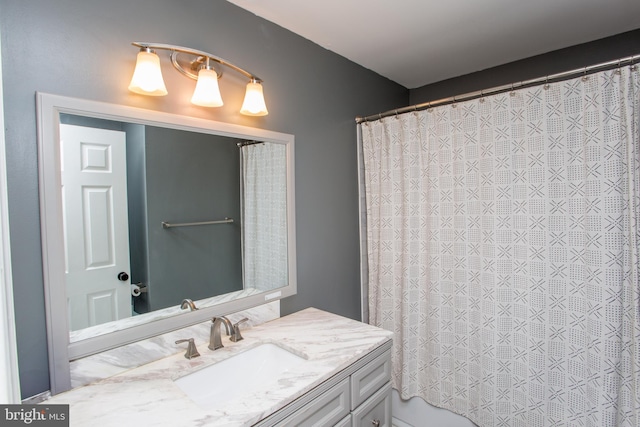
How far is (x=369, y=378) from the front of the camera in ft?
4.64

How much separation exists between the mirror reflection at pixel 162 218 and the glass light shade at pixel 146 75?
152 millimetres

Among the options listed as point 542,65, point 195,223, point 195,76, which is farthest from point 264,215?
point 542,65

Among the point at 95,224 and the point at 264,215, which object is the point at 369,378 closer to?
the point at 264,215

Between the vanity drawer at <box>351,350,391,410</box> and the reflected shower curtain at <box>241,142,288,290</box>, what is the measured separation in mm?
629

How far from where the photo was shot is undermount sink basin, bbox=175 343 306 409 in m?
1.18

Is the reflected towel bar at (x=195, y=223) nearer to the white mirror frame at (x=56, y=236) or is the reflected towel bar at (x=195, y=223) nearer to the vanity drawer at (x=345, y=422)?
the white mirror frame at (x=56, y=236)

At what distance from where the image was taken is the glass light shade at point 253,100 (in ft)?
4.87

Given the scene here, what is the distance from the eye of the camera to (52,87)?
1.02 metres

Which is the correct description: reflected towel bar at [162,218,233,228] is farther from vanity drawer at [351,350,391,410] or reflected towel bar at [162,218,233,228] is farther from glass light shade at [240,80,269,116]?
vanity drawer at [351,350,391,410]

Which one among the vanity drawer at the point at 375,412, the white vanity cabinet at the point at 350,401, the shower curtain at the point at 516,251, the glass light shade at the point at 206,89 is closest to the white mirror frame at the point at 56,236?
the glass light shade at the point at 206,89

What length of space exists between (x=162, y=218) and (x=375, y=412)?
1311 mm

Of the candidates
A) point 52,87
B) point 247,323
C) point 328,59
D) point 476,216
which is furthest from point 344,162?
point 52,87

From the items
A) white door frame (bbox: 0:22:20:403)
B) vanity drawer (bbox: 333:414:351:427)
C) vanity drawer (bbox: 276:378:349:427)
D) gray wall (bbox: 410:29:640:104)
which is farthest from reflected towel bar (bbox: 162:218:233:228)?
gray wall (bbox: 410:29:640:104)

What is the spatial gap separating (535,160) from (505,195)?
21 cm
